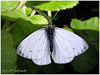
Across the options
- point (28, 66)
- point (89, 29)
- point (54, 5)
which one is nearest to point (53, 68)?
point (28, 66)

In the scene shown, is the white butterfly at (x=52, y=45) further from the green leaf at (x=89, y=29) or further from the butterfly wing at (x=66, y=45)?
the green leaf at (x=89, y=29)

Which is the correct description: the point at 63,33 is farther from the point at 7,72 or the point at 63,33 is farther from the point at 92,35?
the point at 92,35

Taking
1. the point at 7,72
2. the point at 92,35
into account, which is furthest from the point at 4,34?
the point at 92,35

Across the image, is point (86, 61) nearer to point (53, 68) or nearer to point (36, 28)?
point (53, 68)

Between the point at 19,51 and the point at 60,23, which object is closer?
the point at 19,51

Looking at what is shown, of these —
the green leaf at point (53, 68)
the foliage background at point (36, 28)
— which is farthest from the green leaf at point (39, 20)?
the green leaf at point (53, 68)

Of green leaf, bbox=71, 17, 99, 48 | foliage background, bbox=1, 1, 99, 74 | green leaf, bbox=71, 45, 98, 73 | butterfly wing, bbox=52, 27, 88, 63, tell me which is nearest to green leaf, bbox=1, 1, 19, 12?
foliage background, bbox=1, 1, 99, 74
